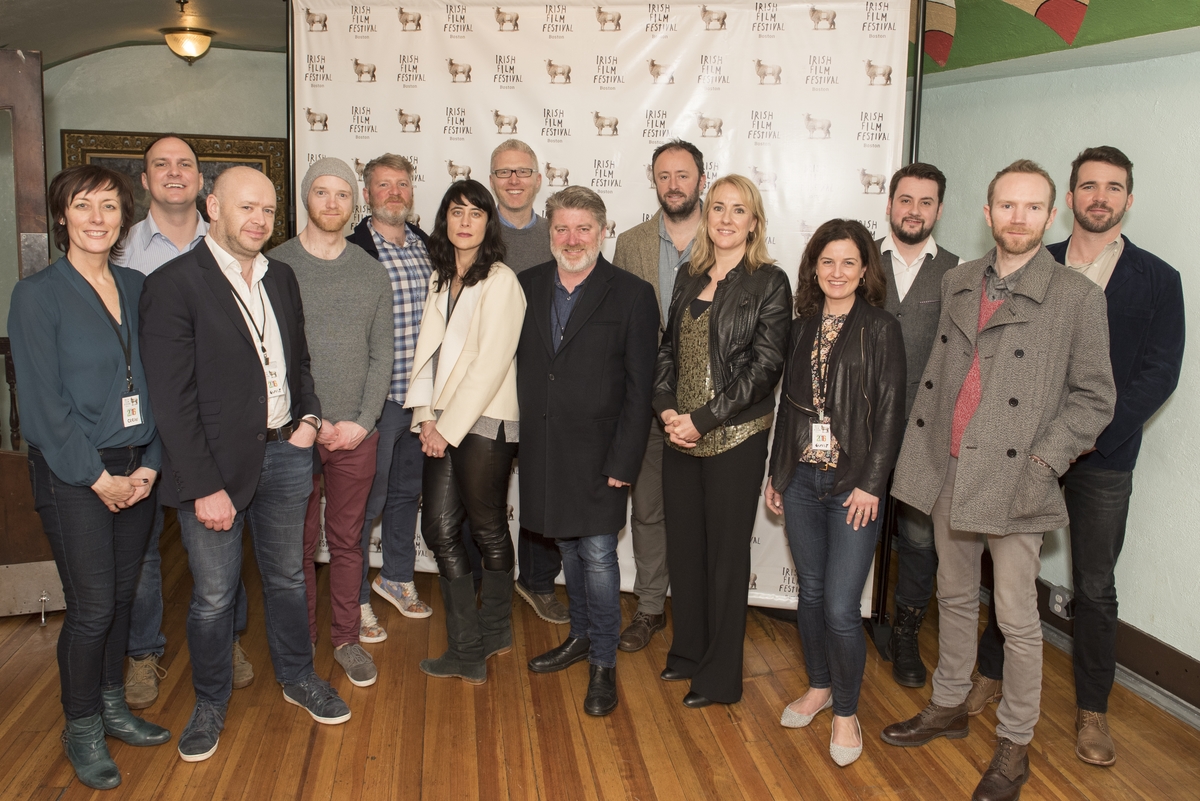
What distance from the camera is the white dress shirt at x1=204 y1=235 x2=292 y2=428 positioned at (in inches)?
103

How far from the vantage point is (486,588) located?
3.30 meters

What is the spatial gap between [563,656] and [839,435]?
1.38 meters

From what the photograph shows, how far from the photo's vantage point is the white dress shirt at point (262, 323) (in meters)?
2.61

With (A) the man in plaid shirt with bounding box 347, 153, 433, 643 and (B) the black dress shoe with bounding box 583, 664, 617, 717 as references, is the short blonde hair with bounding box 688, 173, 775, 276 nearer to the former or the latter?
(A) the man in plaid shirt with bounding box 347, 153, 433, 643

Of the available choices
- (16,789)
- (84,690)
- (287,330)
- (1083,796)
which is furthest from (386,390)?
(1083,796)

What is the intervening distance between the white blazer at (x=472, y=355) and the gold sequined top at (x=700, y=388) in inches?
22.1

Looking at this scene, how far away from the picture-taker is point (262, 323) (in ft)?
8.79

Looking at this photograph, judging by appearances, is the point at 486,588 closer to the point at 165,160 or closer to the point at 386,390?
the point at 386,390

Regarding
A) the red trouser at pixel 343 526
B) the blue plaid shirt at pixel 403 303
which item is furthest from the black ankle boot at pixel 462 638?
the blue plaid shirt at pixel 403 303

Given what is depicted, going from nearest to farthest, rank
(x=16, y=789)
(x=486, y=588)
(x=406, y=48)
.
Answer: (x=16, y=789) → (x=486, y=588) → (x=406, y=48)

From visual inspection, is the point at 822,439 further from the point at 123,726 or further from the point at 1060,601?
the point at 123,726

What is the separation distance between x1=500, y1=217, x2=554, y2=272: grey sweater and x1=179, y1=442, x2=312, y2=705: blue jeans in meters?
1.22

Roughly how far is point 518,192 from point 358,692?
2.01 m

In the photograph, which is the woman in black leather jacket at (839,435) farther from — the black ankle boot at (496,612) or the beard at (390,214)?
the beard at (390,214)
